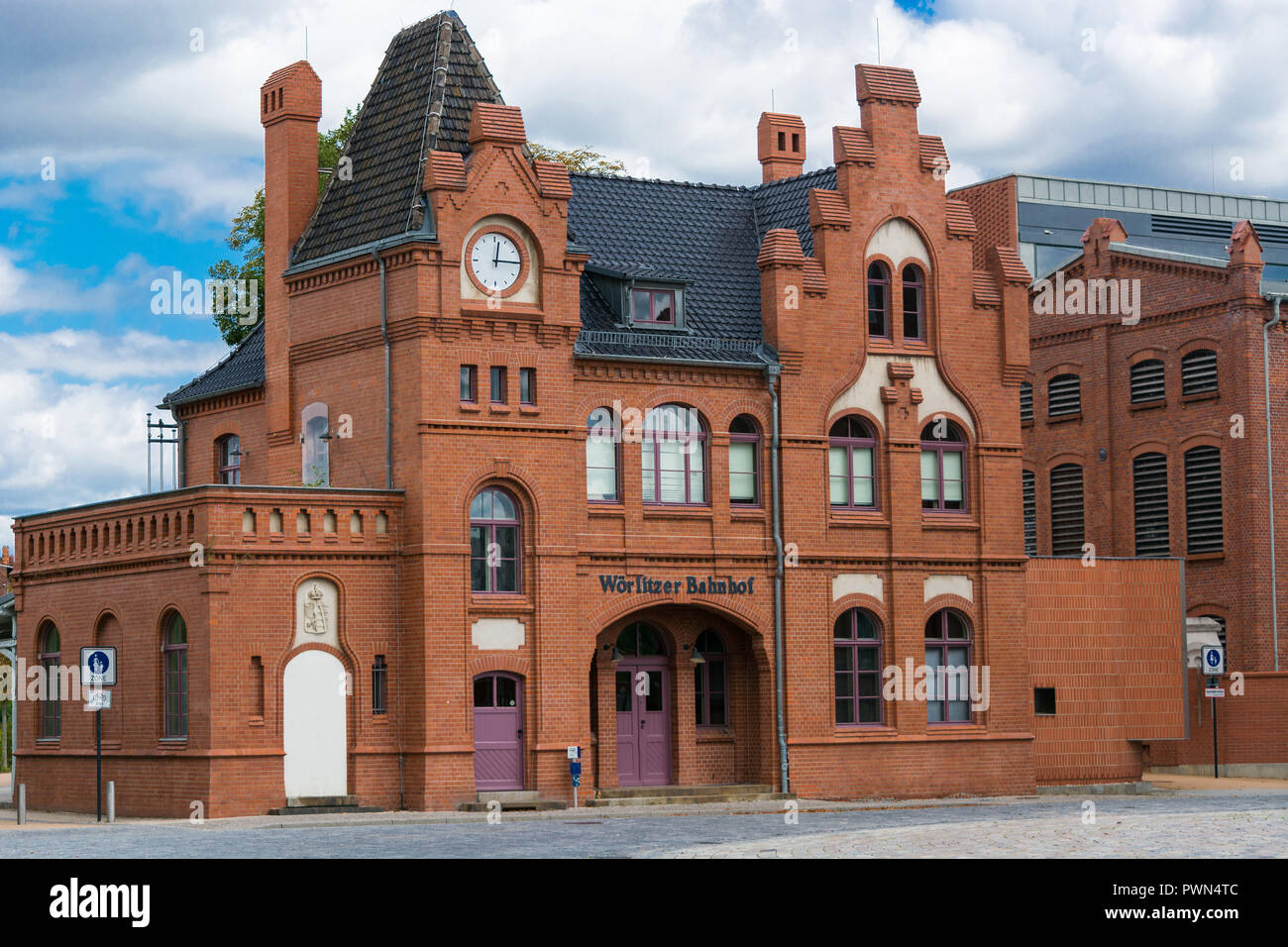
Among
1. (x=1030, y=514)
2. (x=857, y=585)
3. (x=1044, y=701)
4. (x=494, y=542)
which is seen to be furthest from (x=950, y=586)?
(x=1030, y=514)

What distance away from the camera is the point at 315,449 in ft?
134

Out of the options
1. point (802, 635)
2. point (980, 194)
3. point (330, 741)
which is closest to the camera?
point (330, 741)

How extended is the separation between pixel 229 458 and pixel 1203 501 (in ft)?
80.0

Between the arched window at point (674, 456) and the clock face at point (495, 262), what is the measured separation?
154 inches

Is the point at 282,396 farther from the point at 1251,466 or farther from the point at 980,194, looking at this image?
the point at 980,194

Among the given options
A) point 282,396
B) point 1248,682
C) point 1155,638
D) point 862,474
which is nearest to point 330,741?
point 282,396

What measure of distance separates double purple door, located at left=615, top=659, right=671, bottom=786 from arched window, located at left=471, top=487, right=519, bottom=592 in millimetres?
3383

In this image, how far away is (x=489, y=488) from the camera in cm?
3850

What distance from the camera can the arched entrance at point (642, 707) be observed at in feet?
133

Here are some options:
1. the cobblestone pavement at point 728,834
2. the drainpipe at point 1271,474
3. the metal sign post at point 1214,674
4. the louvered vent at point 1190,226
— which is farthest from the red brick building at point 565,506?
the louvered vent at point 1190,226

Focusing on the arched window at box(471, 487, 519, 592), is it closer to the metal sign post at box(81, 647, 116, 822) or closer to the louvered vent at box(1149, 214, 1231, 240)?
the metal sign post at box(81, 647, 116, 822)

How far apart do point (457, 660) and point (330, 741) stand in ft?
8.61

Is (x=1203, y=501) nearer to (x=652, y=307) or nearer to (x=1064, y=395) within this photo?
(x=1064, y=395)

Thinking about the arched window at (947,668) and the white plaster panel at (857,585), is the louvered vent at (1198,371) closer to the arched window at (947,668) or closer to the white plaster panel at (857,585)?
the arched window at (947,668)
